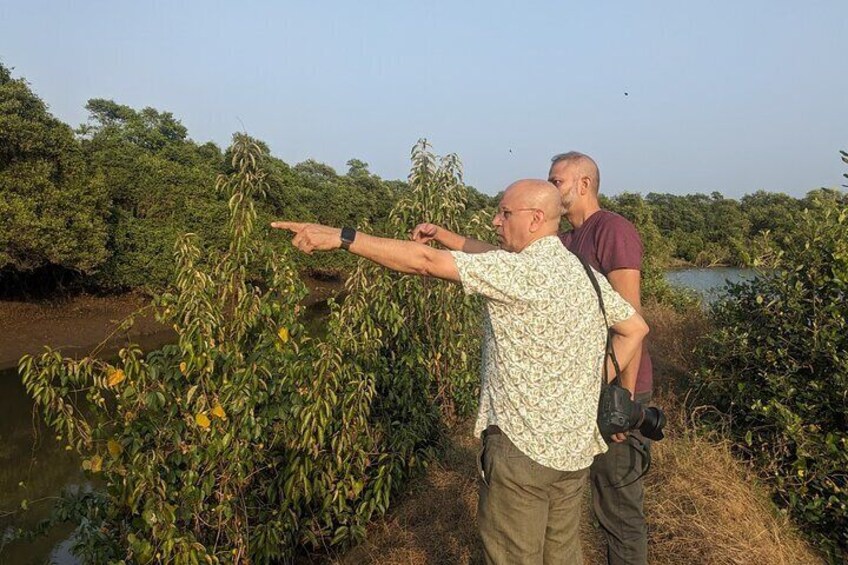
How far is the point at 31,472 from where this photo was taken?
8.07 meters

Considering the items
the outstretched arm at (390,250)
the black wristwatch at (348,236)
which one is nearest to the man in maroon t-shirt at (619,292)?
the outstretched arm at (390,250)

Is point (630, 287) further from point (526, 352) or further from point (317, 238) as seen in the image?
point (317, 238)

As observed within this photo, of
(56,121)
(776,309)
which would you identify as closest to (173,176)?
(56,121)

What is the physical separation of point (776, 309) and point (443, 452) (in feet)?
10.3

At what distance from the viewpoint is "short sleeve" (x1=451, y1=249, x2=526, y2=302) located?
2107 mm

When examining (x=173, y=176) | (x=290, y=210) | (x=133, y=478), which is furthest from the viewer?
(x=290, y=210)

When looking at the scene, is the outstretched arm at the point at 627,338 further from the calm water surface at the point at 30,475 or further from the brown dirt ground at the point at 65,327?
the brown dirt ground at the point at 65,327

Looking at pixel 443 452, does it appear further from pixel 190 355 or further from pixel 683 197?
pixel 683 197

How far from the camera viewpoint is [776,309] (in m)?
5.02

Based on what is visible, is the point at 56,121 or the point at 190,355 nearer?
the point at 190,355

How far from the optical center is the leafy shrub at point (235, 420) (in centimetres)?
329

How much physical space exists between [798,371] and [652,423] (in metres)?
2.70

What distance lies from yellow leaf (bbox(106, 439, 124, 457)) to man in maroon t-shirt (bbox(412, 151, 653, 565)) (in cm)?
226

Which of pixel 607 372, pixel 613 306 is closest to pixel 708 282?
pixel 607 372
